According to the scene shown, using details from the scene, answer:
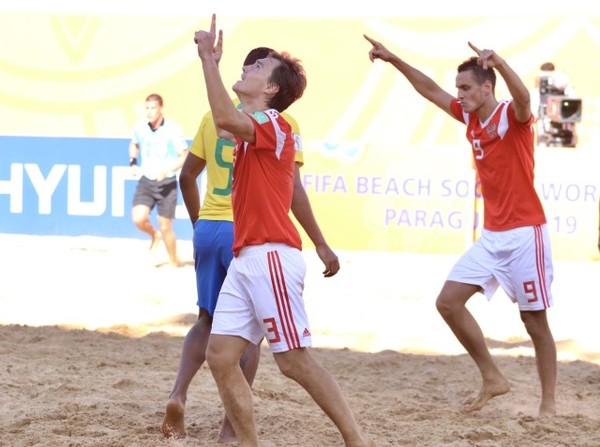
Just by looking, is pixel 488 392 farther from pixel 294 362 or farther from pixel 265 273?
pixel 265 273

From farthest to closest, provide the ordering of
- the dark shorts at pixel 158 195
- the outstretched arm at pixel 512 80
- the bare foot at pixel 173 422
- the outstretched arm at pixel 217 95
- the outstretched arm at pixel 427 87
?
the dark shorts at pixel 158 195 → the outstretched arm at pixel 427 87 → the outstretched arm at pixel 512 80 → the bare foot at pixel 173 422 → the outstretched arm at pixel 217 95

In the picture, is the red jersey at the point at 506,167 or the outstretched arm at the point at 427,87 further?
the outstretched arm at the point at 427,87

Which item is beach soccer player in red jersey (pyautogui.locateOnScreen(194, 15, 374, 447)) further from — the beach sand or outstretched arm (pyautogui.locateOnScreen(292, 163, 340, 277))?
the beach sand

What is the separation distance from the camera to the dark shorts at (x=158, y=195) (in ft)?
41.3

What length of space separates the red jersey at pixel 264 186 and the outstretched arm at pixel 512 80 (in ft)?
4.33

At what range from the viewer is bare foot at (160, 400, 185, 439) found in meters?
5.00

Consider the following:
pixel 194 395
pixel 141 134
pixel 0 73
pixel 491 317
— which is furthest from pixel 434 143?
pixel 194 395

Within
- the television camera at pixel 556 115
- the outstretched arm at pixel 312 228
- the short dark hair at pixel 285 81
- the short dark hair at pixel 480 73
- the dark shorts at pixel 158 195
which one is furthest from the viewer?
the television camera at pixel 556 115

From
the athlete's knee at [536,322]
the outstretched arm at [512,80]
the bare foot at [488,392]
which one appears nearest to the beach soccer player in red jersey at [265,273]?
the outstretched arm at [512,80]

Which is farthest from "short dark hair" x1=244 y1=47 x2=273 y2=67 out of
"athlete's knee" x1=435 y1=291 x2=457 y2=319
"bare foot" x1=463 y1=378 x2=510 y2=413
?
"bare foot" x1=463 y1=378 x2=510 y2=413

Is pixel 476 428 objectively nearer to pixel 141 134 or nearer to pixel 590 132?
pixel 141 134

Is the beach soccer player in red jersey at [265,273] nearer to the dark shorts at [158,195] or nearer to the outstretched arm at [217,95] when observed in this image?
the outstretched arm at [217,95]

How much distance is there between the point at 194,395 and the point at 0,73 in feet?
37.7

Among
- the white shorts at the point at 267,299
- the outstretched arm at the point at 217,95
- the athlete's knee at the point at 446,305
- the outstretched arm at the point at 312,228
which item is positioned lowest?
the athlete's knee at the point at 446,305
